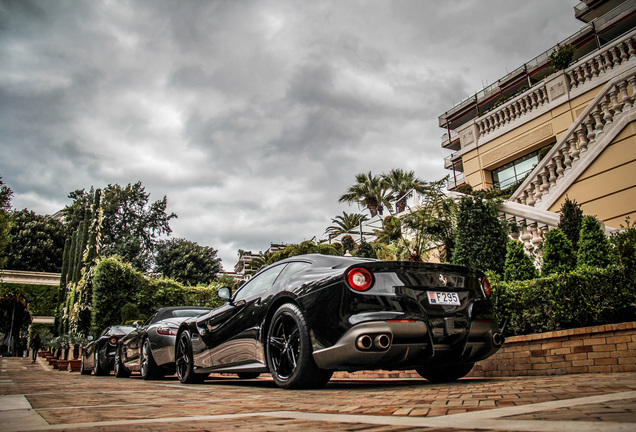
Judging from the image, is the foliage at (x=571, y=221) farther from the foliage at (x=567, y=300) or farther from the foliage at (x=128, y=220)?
the foliage at (x=128, y=220)

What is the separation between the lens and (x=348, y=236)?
29.8 m

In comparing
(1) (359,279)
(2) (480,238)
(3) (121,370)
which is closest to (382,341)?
(1) (359,279)

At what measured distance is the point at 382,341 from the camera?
135 inches

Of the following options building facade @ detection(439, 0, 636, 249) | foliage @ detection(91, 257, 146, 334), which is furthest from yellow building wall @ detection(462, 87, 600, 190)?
foliage @ detection(91, 257, 146, 334)

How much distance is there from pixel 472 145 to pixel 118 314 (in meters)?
20.1

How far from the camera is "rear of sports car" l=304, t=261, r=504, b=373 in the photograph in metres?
3.47

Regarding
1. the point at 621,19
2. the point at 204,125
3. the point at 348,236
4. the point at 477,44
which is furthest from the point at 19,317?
the point at 621,19

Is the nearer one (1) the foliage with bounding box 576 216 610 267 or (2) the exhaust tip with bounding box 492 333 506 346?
(2) the exhaust tip with bounding box 492 333 506 346

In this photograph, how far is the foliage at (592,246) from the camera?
6.85 m

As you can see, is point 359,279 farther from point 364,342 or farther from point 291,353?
point 291,353

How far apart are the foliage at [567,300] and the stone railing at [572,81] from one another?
42.6 ft

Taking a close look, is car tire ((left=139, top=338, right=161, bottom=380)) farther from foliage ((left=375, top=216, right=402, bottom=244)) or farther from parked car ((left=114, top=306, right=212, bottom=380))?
foliage ((left=375, top=216, right=402, bottom=244))

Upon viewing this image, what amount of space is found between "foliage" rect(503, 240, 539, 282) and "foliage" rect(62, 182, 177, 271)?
48923 millimetres

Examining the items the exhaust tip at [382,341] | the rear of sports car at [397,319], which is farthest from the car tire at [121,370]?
the exhaust tip at [382,341]
